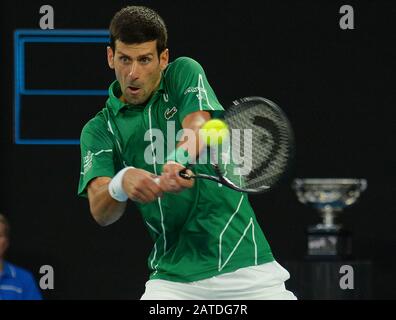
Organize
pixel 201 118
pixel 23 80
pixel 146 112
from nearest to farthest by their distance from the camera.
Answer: pixel 201 118
pixel 146 112
pixel 23 80

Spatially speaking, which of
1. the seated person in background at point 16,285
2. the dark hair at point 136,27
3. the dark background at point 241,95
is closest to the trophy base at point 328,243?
the dark background at point 241,95

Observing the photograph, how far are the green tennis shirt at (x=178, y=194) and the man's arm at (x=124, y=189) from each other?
0.17ft

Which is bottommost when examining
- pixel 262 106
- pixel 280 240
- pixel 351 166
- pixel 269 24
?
pixel 280 240

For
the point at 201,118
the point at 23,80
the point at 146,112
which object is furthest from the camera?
the point at 23,80

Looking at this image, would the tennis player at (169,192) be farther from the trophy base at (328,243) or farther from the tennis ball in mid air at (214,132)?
the trophy base at (328,243)

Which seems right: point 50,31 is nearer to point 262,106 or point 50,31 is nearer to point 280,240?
point 280,240

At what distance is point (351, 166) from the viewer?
6.30 m

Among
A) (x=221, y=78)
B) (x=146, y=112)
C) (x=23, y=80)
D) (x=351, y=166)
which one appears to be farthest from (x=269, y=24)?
(x=146, y=112)

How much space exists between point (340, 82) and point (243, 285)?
2970mm

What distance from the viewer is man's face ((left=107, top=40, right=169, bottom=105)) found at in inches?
136

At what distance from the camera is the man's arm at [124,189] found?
308 cm

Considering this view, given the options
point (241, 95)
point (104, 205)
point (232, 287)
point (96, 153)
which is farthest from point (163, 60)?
point (241, 95)

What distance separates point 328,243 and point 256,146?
2.62m

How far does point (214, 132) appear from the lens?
327 cm
